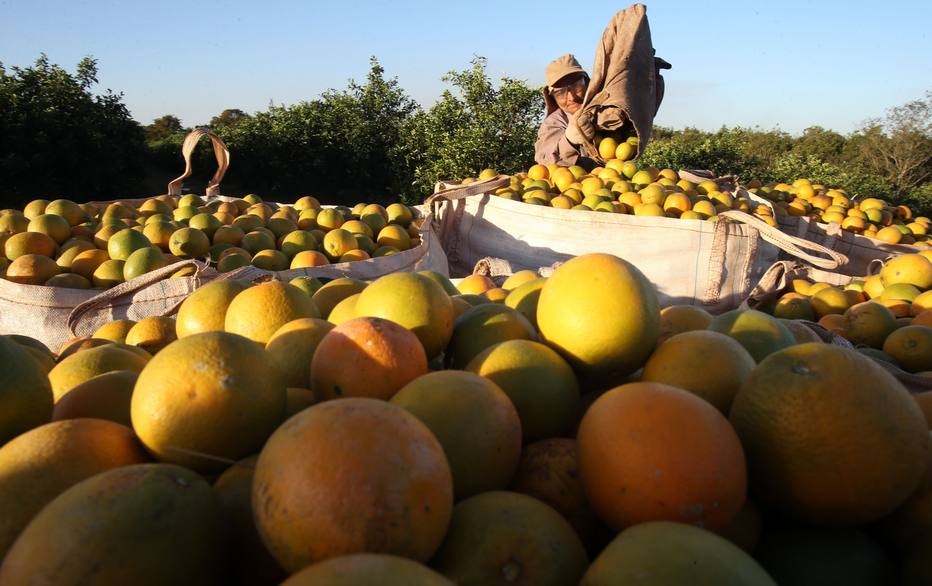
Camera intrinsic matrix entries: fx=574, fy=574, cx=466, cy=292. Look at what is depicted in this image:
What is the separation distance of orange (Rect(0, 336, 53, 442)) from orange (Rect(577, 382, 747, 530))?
113 cm

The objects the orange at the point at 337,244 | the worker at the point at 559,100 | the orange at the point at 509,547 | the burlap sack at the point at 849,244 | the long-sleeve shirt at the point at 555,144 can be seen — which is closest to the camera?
the orange at the point at 509,547

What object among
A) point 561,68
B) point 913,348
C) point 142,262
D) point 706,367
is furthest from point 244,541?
point 561,68

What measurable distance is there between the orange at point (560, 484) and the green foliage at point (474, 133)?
12082mm

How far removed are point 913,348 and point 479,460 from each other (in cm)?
260

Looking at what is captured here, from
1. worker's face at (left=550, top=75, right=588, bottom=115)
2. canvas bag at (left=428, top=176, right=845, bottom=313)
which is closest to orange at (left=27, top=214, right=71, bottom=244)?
canvas bag at (left=428, top=176, right=845, bottom=313)

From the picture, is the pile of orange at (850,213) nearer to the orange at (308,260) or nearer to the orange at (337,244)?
the orange at (337,244)

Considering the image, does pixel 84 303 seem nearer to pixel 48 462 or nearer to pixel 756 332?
pixel 48 462

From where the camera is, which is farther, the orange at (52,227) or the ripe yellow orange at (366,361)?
the orange at (52,227)

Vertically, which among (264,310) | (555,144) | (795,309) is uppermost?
(555,144)

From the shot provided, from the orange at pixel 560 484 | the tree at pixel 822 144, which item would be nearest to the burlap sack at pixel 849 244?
the orange at pixel 560 484

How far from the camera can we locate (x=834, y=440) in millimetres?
955

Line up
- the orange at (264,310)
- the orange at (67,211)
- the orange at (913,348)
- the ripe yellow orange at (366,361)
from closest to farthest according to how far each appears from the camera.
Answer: the ripe yellow orange at (366,361) < the orange at (264,310) < the orange at (913,348) < the orange at (67,211)

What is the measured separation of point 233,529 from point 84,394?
1.91 ft

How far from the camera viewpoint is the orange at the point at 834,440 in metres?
0.95
